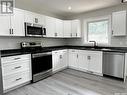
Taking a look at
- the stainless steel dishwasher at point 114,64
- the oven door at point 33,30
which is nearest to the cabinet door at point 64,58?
the oven door at point 33,30

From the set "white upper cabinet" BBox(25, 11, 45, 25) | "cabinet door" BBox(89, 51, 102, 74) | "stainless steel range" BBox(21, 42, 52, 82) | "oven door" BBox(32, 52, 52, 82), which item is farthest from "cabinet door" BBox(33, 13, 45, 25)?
"cabinet door" BBox(89, 51, 102, 74)

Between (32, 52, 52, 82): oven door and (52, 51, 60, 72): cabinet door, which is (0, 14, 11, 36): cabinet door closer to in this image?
(32, 52, 52, 82): oven door

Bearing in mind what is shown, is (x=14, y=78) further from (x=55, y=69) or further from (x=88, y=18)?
(x=88, y=18)

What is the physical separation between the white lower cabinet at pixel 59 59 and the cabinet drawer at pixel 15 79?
1119 millimetres

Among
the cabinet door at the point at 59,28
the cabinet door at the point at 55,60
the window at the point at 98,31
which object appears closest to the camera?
the cabinet door at the point at 55,60

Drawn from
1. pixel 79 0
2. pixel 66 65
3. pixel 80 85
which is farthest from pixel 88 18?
pixel 80 85

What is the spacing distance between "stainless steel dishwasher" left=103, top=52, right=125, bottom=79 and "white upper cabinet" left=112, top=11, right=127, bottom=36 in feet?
2.71

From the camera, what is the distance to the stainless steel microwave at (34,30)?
120 inches

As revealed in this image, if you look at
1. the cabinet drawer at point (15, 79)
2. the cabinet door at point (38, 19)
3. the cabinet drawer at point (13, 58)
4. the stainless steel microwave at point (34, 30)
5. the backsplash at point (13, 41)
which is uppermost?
the cabinet door at point (38, 19)

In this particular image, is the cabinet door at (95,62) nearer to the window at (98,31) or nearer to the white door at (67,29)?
the window at (98,31)

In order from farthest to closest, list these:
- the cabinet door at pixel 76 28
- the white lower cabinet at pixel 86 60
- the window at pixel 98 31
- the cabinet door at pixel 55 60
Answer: the cabinet door at pixel 76 28 < the window at pixel 98 31 < the cabinet door at pixel 55 60 < the white lower cabinet at pixel 86 60

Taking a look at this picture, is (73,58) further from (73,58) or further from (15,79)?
(15,79)

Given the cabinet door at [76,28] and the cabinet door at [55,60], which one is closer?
the cabinet door at [55,60]

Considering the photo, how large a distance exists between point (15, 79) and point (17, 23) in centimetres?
164
